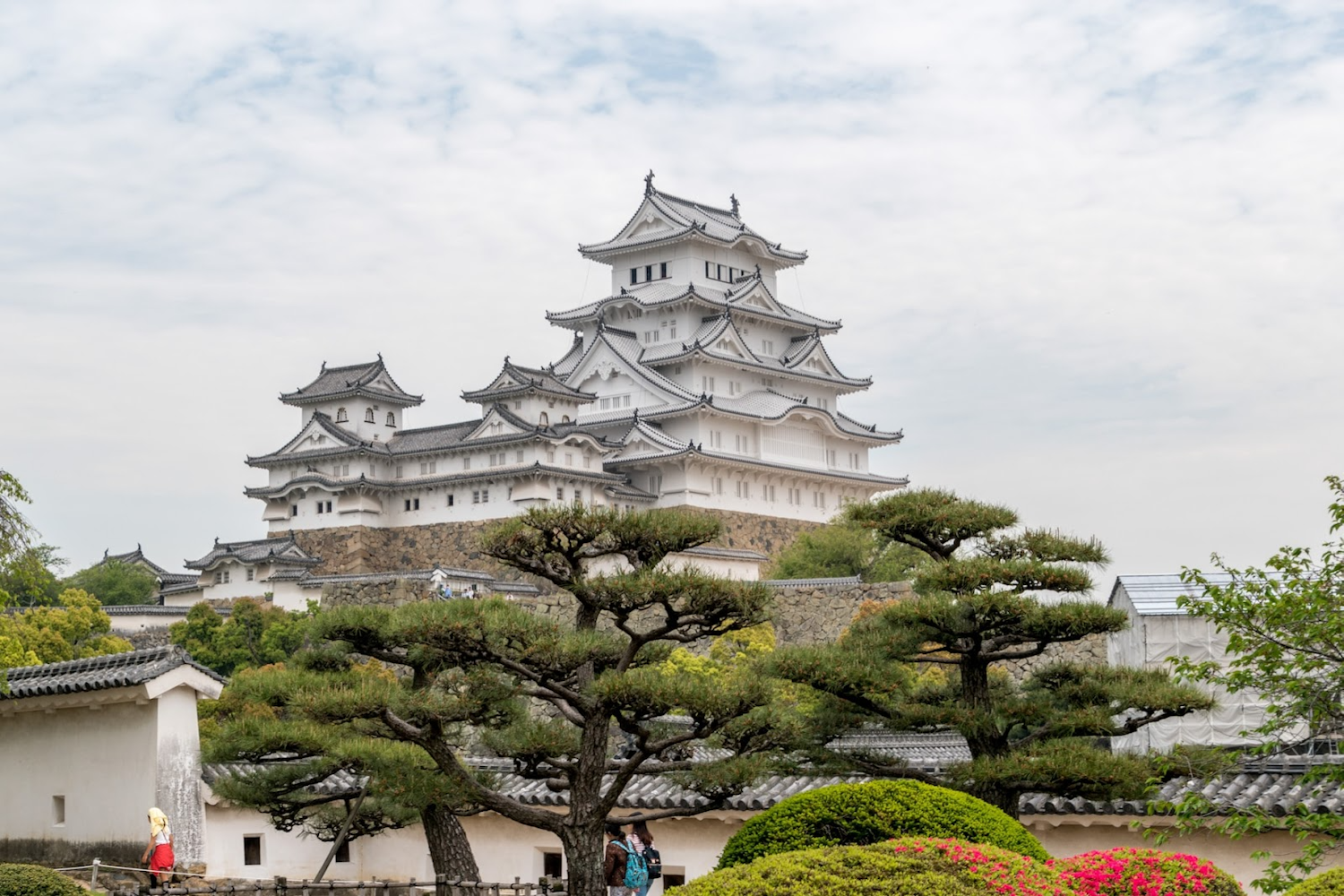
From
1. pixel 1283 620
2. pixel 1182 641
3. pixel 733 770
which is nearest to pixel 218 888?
pixel 733 770

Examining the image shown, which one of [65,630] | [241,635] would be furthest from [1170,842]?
[241,635]

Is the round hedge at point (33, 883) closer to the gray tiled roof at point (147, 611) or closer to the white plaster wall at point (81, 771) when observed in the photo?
the white plaster wall at point (81, 771)

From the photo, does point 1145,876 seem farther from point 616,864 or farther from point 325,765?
point 325,765

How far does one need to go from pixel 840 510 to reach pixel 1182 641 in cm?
2798

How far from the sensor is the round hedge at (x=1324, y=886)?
A: 8836 mm

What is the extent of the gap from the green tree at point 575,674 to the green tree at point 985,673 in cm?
106

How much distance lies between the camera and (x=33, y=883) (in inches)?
445

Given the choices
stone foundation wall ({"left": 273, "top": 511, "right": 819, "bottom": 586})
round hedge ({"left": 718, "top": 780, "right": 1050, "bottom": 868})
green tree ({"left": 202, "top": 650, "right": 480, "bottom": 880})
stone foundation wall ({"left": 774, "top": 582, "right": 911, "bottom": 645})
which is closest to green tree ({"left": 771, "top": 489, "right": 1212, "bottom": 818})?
round hedge ({"left": 718, "top": 780, "right": 1050, "bottom": 868})

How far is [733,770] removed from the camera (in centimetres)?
1337

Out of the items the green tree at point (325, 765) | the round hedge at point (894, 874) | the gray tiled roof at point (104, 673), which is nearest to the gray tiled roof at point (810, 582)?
the green tree at point (325, 765)

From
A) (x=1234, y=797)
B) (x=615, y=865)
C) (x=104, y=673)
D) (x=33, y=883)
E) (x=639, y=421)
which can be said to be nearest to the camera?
(x=33, y=883)

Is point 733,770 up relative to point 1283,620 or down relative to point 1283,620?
down

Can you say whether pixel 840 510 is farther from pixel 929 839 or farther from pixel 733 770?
pixel 929 839

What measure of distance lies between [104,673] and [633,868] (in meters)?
5.21
